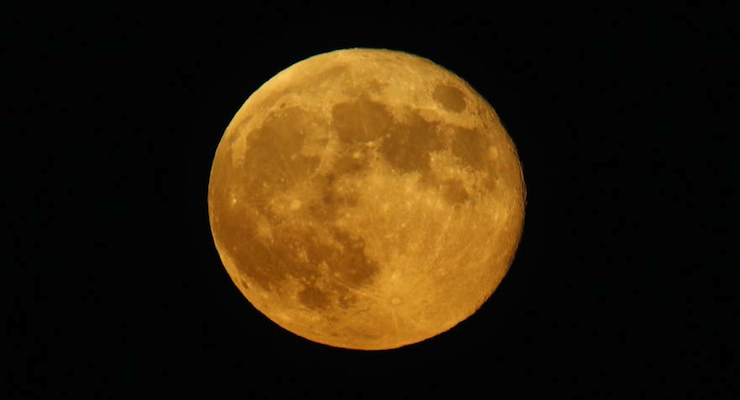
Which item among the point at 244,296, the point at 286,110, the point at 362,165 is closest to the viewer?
the point at 362,165

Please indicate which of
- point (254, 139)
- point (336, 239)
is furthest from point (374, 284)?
point (254, 139)

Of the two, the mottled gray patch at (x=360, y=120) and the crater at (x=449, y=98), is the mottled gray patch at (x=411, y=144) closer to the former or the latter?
the mottled gray patch at (x=360, y=120)

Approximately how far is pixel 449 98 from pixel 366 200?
3.35 ft

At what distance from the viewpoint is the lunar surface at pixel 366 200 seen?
3.63 meters

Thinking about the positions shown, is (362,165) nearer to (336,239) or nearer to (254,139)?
(336,239)

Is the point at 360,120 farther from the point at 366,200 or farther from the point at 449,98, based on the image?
the point at 449,98

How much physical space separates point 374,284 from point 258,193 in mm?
984

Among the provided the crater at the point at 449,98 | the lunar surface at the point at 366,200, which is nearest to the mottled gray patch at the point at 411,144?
the lunar surface at the point at 366,200

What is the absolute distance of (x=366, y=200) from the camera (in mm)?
3604

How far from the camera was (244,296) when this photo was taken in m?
4.57

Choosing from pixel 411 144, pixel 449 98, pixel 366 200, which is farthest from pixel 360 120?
pixel 449 98

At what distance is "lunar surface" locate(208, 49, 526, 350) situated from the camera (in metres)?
3.63

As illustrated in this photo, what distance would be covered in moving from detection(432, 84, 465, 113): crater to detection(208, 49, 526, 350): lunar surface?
0.04 ft

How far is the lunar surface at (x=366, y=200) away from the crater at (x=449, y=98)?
0.01 metres
